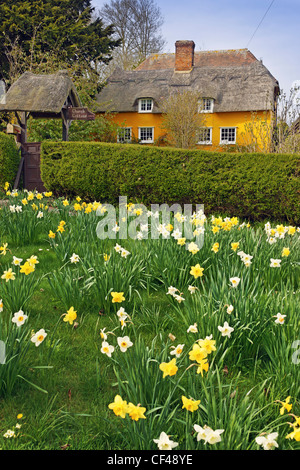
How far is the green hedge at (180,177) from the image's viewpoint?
8352 millimetres

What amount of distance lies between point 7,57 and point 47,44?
228cm

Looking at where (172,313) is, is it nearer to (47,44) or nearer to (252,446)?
(252,446)

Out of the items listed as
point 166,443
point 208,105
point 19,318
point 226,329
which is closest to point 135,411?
point 166,443

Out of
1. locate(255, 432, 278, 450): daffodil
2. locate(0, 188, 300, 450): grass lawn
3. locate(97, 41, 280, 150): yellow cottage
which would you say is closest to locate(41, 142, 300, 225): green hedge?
locate(0, 188, 300, 450): grass lawn

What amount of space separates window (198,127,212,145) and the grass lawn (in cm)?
1975

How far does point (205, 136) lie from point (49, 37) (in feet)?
33.2

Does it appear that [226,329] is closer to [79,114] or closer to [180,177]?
[180,177]

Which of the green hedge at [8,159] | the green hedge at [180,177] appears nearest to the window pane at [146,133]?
the green hedge at [8,159]

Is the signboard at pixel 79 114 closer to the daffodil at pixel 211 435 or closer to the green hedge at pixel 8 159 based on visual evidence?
the green hedge at pixel 8 159

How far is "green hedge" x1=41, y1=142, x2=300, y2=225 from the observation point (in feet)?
27.4

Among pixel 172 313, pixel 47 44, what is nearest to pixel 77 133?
pixel 47 44

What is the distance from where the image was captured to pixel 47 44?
73.5 ft

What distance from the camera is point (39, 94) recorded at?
39.4 ft

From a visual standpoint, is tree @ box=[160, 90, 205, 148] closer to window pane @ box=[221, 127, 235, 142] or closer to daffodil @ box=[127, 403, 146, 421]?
window pane @ box=[221, 127, 235, 142]
